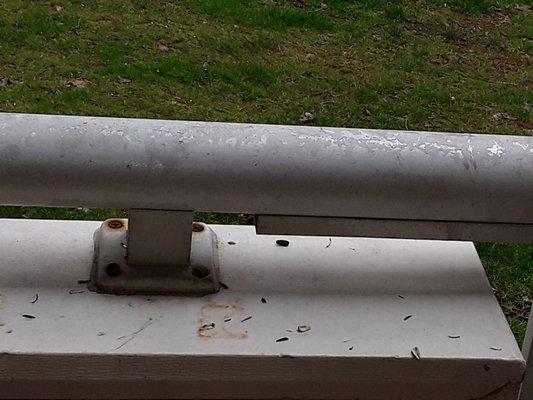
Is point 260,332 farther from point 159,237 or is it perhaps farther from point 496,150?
point 496,150

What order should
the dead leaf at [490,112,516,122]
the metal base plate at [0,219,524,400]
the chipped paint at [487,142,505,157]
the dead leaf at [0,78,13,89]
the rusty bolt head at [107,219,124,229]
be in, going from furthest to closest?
1. the dead leaf at [490,112,516,122]
2. the dead leaf at [0,78,13,89]
3. the rusty bolt head at [107,219,124,229]
4. the chipped paint at [487,142,505,157]
5. the metal base plate at [0,219,524,400]

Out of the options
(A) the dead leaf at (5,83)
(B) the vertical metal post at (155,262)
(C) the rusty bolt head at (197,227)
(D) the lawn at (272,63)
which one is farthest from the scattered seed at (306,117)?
(B) the vertical metal post at (155,262)

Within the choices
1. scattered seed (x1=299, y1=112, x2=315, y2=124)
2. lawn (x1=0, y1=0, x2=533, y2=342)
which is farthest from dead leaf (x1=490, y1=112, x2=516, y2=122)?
scattered seed (x1=299, y1=112, x2=315, y2=124)

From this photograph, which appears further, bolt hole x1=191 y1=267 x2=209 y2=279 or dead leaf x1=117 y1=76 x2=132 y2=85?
dead leaf x1=117 y1=76 x2=132 y2=85

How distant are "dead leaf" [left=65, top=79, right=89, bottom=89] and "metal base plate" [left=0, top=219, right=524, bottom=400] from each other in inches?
94.8

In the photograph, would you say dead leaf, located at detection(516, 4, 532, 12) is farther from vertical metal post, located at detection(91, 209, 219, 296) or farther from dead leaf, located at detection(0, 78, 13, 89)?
vertical metal post, located at detection(91, 209, 219, 296)

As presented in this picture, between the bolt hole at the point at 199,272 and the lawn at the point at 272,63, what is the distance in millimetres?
1554

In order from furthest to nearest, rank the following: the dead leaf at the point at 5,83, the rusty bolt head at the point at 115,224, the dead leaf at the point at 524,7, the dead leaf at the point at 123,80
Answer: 1. the dead leaf at the point at 524,7
2. the dead leaf at the point at 123,80
3. the dead leaf at the point at 5,83
4. the rusty bolt head at the point at 115,224

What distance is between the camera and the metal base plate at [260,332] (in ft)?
4.36

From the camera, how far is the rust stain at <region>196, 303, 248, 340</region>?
1.38 meters

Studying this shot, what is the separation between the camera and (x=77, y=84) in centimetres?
392

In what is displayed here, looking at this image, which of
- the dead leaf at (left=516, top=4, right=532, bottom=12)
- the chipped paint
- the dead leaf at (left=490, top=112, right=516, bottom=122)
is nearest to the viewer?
the chipped paint

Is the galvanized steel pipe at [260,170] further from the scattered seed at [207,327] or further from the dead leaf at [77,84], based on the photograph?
the dead leaf at [77,84]

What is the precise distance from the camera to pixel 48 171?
1341 millimetres
